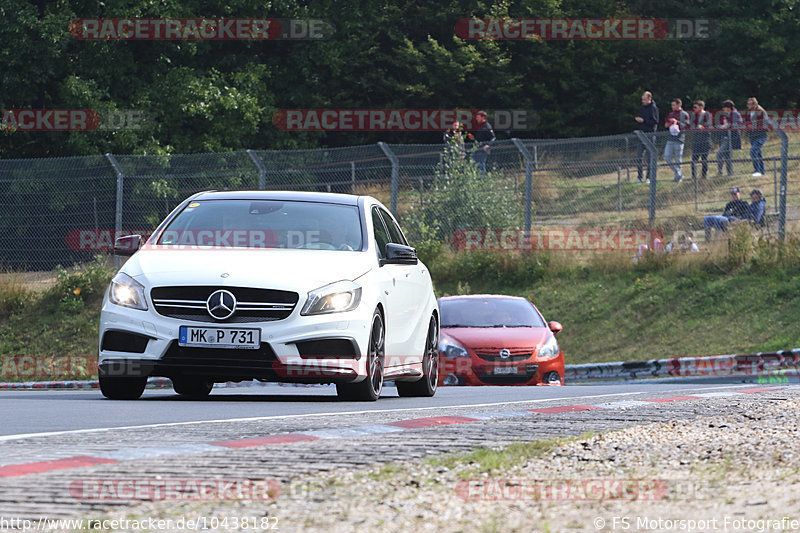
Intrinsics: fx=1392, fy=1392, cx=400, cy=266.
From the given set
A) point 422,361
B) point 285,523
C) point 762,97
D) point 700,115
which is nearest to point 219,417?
point 422,361

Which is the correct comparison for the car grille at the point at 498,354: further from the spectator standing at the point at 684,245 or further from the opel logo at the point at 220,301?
the spectator standing at the point at 684,245


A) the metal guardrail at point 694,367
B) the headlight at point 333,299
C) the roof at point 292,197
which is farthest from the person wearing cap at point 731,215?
the headlight at point 333,299

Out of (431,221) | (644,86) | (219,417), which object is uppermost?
(644,86)

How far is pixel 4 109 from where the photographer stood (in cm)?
3934

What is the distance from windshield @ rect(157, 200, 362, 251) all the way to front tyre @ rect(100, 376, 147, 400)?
1111 millimetres

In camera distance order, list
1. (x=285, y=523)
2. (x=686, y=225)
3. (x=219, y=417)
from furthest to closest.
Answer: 1. (x=686, y=225)
2. (x=219, y=417)
3. (x=285, y=523)

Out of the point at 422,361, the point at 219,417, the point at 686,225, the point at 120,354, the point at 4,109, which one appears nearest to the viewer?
the point at 219,417

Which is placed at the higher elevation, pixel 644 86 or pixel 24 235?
pixel 644 86

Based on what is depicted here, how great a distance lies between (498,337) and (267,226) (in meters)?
7.01

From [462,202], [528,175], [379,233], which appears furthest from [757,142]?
[379,233]

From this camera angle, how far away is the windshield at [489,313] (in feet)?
59.8

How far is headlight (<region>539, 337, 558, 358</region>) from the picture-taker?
17.3 meters

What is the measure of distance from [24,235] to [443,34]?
84.5 ft

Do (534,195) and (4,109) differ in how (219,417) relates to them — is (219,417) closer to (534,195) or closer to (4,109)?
(534,195)
